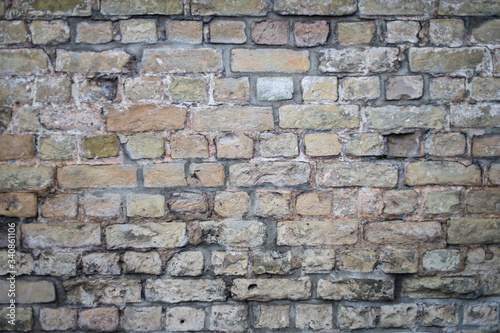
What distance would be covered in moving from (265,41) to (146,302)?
1.25 metres

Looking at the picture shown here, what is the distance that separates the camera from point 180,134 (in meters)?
1.48

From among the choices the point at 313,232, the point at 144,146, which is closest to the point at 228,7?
the point at 144,146

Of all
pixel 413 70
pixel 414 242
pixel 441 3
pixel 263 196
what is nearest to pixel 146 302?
pixel 263 196

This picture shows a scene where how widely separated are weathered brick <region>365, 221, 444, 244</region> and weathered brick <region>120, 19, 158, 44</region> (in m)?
1.25

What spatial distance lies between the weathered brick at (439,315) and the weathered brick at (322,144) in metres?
0.82

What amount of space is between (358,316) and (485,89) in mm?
1141

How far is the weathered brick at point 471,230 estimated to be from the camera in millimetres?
1527

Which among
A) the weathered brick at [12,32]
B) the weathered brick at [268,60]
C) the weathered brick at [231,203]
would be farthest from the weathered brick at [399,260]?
the weathered brick at [12,32]

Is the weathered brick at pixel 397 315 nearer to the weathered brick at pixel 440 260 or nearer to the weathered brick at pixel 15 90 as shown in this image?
the weathered brick at pixel 440 260

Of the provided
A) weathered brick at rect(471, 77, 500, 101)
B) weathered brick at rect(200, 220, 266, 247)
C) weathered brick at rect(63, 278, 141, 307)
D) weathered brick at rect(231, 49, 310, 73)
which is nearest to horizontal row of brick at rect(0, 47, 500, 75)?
weathered brick at rect(231, 49, 310, 73)

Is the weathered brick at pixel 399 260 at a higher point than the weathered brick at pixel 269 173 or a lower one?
lower

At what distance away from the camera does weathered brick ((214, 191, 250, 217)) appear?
1.50 m

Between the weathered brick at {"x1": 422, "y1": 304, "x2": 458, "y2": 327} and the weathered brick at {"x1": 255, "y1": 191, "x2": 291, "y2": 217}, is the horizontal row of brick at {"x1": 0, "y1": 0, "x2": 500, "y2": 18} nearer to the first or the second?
the weathered brick at {"x1": 255, "y1": 191, "x2": 291, "y2": 217}

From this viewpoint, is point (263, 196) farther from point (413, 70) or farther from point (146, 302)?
point (413, 70)
